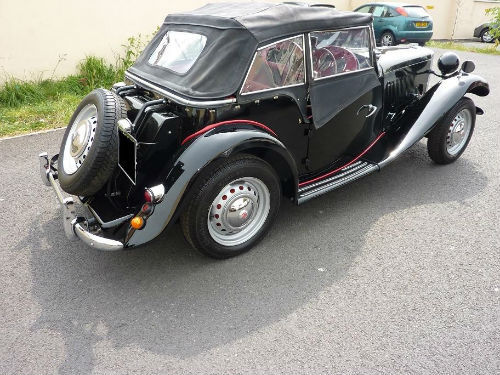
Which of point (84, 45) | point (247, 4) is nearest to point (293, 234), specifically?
point (247, 4)

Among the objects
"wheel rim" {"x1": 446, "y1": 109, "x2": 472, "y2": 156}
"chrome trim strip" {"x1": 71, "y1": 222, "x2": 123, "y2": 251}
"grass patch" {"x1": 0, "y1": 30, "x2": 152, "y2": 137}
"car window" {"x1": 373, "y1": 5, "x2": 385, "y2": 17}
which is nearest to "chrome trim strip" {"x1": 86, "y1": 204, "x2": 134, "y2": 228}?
"chrome trim strip" {"x1": 71, "y1": 222, "x2": 123, "y2": 251}

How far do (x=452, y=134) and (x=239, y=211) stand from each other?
2.85 meters

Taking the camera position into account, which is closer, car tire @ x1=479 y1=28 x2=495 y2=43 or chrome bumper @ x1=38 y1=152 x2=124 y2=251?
chrome bumper @ x1=38 y1=152 x2=124 y2=251

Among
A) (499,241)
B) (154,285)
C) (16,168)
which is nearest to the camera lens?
(154,285)

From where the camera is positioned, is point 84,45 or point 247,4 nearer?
point 247,4

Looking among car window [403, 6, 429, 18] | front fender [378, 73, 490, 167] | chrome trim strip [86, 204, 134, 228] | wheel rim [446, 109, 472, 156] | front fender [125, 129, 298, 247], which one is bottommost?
car window [403, 6, 429, 18]

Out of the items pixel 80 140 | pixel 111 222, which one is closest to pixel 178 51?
pixel 80 140

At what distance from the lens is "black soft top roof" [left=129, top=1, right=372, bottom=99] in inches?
121

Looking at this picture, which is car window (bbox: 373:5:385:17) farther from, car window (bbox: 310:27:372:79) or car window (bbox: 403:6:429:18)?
car window (bbox: 310:27:372:79)

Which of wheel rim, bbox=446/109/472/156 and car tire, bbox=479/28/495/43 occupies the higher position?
wheel rim, bbox=446/109/472/156

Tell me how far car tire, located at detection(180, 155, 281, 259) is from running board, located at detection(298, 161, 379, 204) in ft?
0.99

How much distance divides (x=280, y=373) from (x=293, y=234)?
4.65 ft

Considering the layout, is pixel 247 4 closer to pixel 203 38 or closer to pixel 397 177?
pixel 203 38

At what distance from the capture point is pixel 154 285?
9.92 ft
